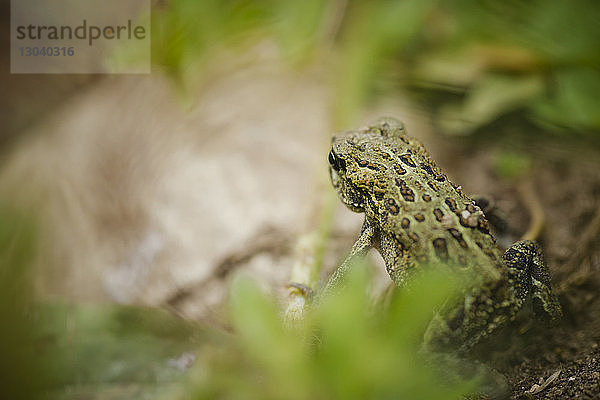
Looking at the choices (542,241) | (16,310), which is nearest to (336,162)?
(542,241)

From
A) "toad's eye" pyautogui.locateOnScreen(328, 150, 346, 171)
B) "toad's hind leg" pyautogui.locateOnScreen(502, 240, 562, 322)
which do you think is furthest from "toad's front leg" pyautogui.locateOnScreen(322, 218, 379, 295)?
"toad's hind leg" pyautogui.locateOnScreen(502, 240, 562, 322)

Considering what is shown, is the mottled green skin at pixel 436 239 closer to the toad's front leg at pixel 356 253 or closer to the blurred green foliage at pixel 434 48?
the toad's front leg at pixel 356 253

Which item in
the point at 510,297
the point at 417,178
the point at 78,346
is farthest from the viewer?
the point at 78,346

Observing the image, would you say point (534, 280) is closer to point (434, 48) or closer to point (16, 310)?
point (16, 310)

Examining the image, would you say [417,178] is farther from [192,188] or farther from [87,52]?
[87,52]

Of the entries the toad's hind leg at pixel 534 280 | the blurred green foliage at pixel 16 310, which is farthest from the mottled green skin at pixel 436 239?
the blurred green foliage at pixel 16 310

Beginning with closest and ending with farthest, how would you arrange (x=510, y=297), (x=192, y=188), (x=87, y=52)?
(x=510, y=297) < (x=192, y=188) < (x=87, y=52)

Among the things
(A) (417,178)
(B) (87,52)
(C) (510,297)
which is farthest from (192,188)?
(B) (87,52)
